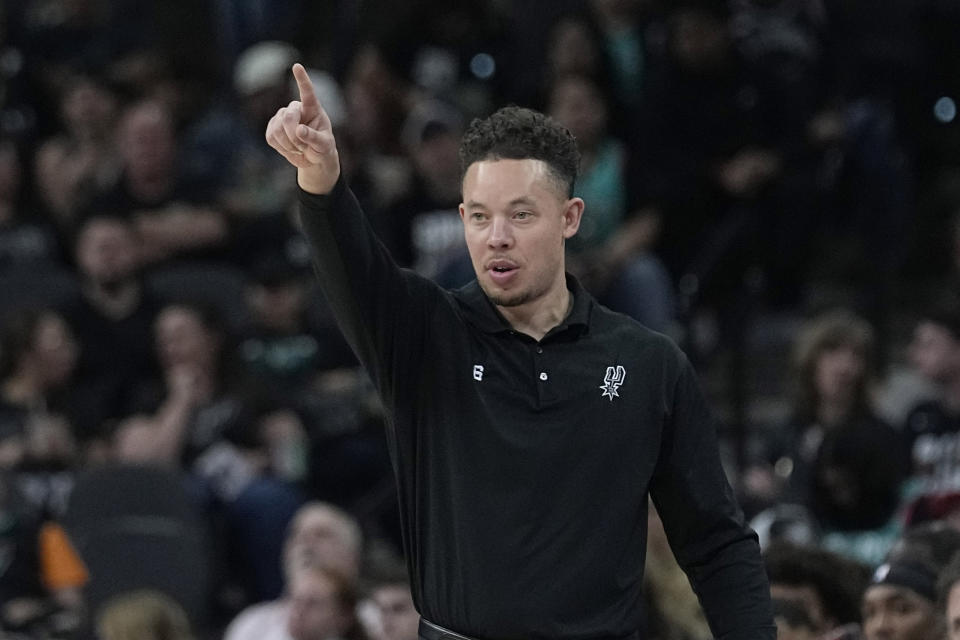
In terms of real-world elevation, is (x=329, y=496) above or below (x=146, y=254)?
below

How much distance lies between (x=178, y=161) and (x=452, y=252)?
1.92m

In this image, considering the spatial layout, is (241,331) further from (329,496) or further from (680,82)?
(680,82)

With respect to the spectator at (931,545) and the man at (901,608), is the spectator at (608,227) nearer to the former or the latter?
the spectator at (931,545)

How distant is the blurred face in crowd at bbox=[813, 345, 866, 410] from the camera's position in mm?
7434

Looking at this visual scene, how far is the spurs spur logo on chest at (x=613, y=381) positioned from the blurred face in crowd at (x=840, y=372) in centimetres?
421

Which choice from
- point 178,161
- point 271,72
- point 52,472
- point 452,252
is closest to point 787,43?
point 452,252

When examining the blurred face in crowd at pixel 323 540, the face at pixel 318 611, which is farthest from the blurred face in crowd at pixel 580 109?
the face at pixel 318 611

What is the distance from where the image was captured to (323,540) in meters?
7.08

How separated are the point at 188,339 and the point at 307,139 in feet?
17.2

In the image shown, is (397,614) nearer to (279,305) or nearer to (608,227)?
(279,305)

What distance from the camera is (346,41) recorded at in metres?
10.2

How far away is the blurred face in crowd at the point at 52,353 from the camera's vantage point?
8531 mm

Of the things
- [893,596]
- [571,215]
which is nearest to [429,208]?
[893,596]

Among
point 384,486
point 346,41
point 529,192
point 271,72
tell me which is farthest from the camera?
point 346,41
